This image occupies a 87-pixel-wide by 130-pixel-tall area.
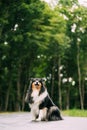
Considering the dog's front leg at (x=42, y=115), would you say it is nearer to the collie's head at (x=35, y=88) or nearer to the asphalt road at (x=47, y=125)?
the asphalt road at (x=47, y=125)

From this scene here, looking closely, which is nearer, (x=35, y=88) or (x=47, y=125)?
(x=47, y=125)

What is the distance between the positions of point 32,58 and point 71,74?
1348 cm

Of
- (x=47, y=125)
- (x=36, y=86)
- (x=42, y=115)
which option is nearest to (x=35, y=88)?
(x=36, y=86)

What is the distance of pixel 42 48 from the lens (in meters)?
38.0

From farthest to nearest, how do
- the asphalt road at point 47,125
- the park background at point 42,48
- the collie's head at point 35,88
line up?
the park background at point 42,48 → the collie's head at point 35,88 → the asphalt road at point 47,125

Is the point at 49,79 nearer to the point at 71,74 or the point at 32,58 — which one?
the point at 71,74

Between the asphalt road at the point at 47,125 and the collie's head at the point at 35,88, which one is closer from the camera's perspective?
the asphalt road at the point at 47,125

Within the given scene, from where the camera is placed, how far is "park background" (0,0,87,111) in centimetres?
3431

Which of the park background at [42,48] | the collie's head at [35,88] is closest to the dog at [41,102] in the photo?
the collie's head at [35,88]

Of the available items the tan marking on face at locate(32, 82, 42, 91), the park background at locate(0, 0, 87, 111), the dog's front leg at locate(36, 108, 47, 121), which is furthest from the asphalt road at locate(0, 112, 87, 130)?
the park background at locate(0, 0, 87, 111)

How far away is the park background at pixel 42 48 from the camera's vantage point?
113 feet

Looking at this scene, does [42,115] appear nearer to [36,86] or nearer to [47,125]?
[36,86]

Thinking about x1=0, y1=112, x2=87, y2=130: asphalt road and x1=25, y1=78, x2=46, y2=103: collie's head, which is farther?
x1=25, y1=78, x2=46, y2=103: collie's head

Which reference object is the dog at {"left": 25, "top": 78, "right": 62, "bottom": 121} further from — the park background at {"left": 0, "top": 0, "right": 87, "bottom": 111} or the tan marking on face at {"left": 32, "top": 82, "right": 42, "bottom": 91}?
the park background at {"left": 0, "top": 0, "right": 87, "bottom": 111}
